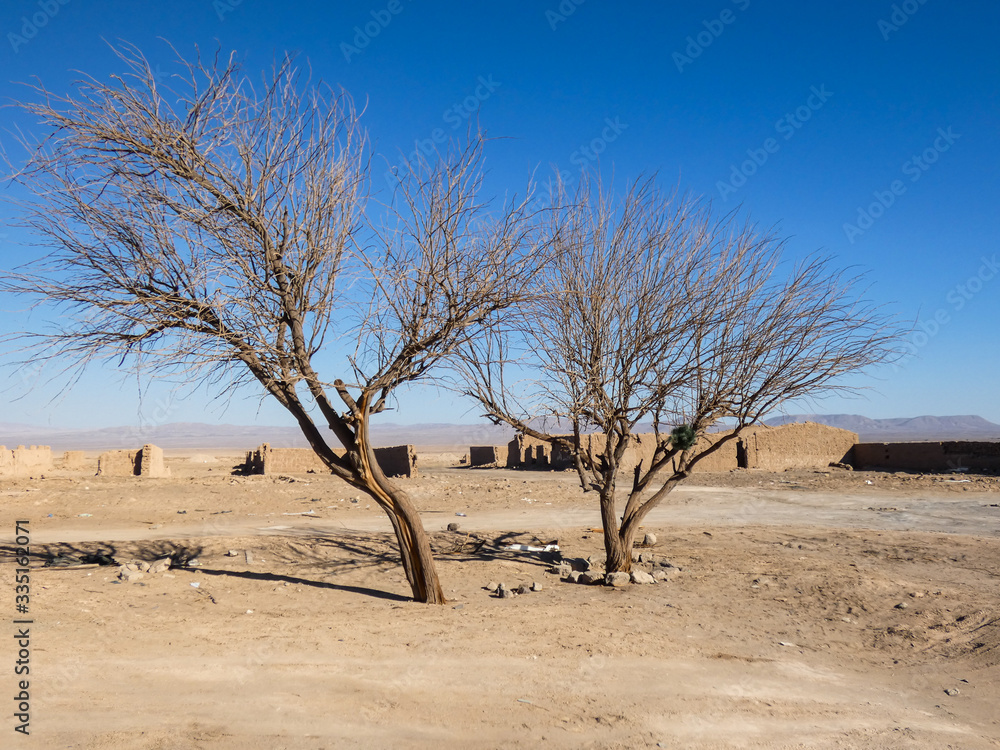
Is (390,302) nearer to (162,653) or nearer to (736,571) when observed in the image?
(162,653)

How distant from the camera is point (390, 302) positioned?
7.49 m

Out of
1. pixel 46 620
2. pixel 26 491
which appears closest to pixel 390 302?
pixel 46 620

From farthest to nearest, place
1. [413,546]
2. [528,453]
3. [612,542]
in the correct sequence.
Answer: [528,453]
[612,542]
[413,546]

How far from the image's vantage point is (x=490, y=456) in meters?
37.8

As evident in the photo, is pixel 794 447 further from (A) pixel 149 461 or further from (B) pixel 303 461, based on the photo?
(A) pixel 149 461

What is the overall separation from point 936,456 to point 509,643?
24.5 m

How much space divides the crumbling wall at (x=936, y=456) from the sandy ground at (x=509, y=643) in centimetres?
1262

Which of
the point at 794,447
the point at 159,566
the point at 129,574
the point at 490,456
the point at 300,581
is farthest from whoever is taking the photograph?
the point at 490,456

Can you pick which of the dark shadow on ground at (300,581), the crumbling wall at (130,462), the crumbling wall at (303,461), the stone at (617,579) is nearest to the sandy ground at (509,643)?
the dark shadow on ground at (300,581)

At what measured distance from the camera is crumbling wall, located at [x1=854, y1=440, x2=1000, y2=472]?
24.6 m

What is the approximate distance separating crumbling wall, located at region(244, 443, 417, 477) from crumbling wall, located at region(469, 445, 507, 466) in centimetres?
833

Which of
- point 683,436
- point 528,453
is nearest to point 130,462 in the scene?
point 528,453

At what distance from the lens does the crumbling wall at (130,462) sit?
26.9 meters

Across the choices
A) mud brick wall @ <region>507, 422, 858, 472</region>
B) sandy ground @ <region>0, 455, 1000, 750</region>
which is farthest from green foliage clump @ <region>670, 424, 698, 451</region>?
mud brick wall @ <region>507, 422, 858, 472</region>
